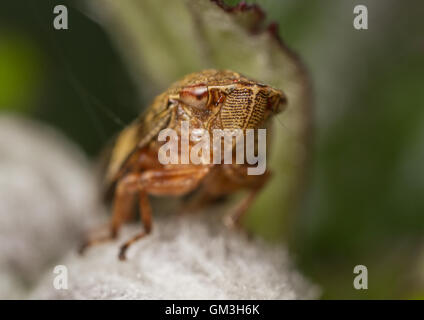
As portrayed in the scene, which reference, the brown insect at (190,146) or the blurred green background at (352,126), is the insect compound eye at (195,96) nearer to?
the brown insect at (190,146)

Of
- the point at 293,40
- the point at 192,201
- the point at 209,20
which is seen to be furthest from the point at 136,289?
the point at 293,40

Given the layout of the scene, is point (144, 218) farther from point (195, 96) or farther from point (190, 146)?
point (195, 96)

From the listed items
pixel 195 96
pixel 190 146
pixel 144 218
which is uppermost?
pixel 195 96

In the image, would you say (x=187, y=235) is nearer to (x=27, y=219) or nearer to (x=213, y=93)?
(x=213, y=93)

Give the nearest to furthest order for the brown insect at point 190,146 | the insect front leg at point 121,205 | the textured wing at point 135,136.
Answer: the brown insect at point 190,146 → the textured wing at point 135,136 → the insect front leg at point 121,205

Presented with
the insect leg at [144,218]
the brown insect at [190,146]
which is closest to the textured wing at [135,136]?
the brown insect at [190,146]

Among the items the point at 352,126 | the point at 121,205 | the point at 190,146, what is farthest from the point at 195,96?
the point at 352,126
